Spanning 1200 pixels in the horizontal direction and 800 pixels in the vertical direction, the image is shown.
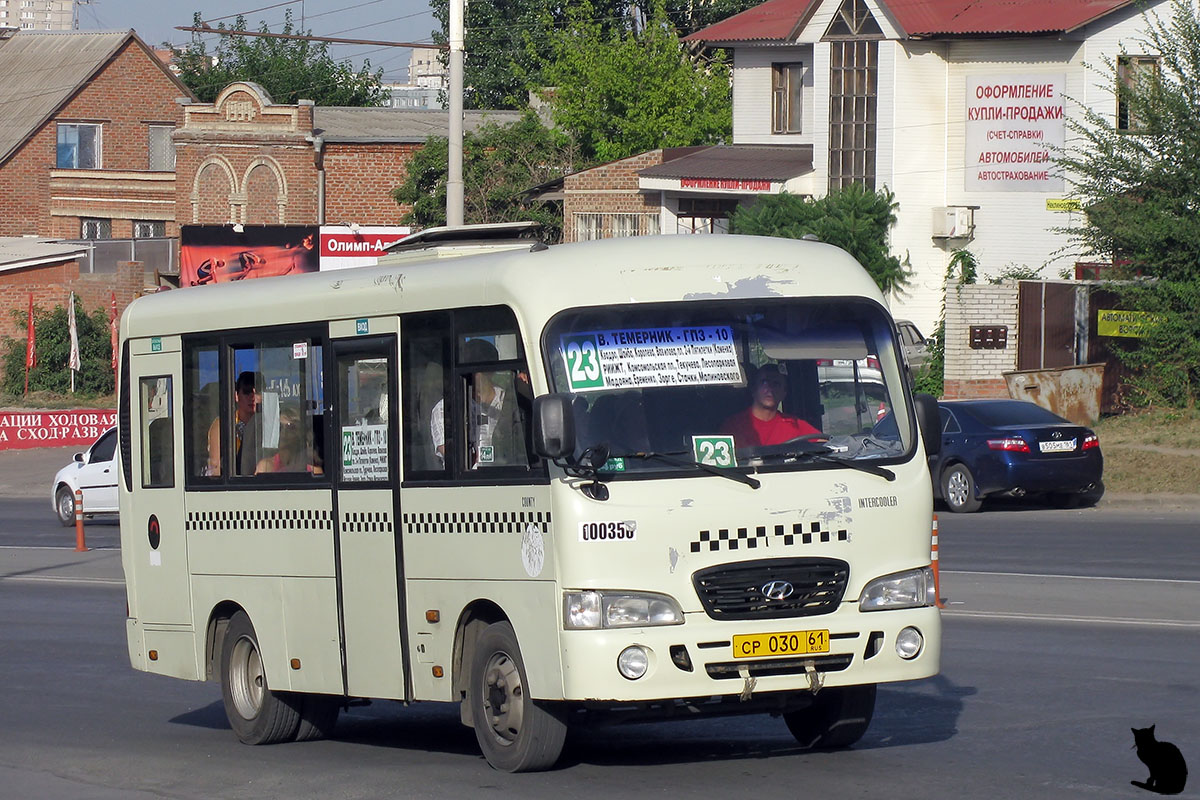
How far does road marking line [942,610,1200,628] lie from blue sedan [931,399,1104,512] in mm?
8787

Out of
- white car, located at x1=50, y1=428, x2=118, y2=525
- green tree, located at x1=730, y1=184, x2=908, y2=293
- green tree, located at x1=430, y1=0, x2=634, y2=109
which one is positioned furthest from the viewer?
green tree, located at x1=430, y1=0, x2=634, y2=109

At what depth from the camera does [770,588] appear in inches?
318

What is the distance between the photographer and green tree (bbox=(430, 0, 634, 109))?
81.9 meters

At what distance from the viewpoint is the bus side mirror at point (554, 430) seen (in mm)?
7832

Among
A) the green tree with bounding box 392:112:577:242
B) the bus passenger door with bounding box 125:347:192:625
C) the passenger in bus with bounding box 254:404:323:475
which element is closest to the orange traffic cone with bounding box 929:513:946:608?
the passenger in bus with bounding box 254:404:323:475

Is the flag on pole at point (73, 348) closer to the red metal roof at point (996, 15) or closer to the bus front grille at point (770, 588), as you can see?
the red metal roof at point (996, 15)

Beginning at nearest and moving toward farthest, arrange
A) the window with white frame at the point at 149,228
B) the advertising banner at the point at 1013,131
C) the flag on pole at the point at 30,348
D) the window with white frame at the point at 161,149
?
the advertising banner at the point at 1013,131 → the flag on pole at the point at 30,348 → the window with white frame at the point at 149,228 → the window with white frame at the point at 161,149

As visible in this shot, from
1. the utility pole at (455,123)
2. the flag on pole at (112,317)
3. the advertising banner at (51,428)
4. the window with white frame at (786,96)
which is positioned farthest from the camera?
the flag on pole at (112,317)

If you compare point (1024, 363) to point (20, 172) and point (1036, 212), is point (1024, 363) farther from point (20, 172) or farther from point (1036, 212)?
point (20, 172)

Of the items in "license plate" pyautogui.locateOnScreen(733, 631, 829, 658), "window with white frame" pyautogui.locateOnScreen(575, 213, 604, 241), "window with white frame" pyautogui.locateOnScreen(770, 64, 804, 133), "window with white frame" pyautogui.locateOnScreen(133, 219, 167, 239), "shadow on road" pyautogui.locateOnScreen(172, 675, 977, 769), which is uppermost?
"window with white frame" pyautogui.locateOnScreen(770, 64, 804, 133)

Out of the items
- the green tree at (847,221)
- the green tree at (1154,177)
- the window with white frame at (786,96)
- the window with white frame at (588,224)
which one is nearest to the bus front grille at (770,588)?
the green tree at (1154,177)

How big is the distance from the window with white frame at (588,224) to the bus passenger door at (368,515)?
141 feet

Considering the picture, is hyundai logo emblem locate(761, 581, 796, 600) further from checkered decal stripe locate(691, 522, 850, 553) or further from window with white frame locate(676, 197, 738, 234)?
window with white frame locate(676, 197, 738, 234)

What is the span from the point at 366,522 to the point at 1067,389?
24.0 metres
